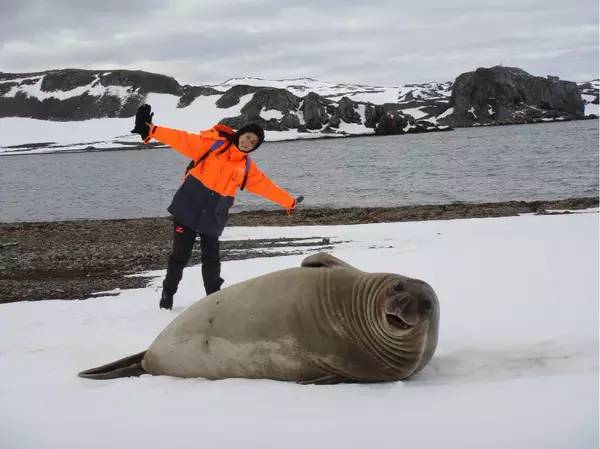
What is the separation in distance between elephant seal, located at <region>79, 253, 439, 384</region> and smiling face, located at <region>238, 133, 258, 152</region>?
2.06 meters

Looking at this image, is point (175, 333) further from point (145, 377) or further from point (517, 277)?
point (517, 277)

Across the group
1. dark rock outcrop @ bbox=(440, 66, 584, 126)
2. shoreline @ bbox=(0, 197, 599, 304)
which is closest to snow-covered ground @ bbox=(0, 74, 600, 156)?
dark rock outcrop @ bbox=(440, 66, 584, 126)

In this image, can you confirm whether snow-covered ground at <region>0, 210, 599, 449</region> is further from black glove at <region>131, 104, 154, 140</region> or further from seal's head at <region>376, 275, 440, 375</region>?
black glove at <region>131, 104, 154, 140</region>

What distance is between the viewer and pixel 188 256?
6.73 metres

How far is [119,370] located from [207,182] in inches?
91.9

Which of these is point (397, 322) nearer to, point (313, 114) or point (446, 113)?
point (313, 114)

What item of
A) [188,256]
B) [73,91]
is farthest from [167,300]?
[73,91]

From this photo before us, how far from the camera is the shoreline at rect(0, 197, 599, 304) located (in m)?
9.44

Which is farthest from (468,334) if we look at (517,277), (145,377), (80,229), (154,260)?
(80,229)

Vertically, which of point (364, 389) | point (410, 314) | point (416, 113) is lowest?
point (364, 389)

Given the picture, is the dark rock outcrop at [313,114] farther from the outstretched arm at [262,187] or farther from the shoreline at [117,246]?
the outstretched arm at [262,187]

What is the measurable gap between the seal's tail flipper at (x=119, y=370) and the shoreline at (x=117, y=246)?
3.90m

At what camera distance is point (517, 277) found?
6.69 metres

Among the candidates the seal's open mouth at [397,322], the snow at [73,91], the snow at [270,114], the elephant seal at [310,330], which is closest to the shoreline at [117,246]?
the elephant seal at [310,330]
